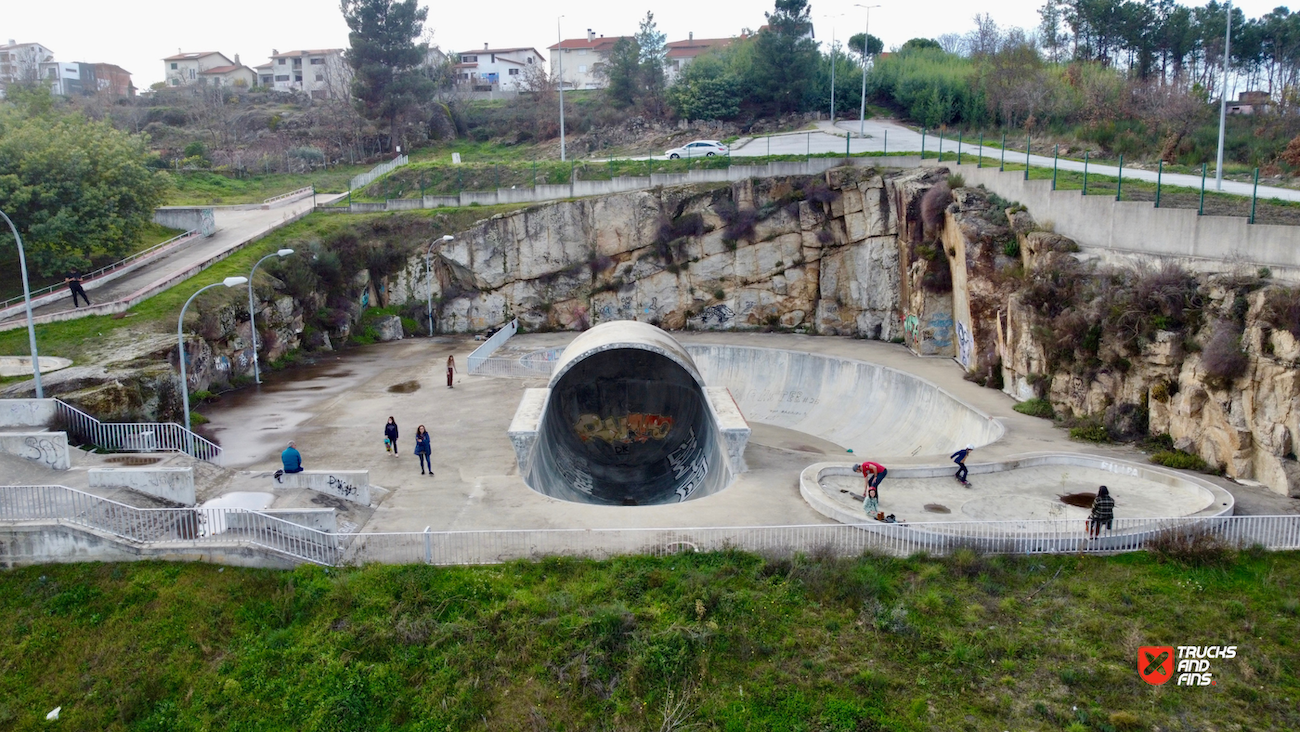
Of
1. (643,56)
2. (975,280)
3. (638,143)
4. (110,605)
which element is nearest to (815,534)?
(110,605)

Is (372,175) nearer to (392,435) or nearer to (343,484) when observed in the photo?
(392,435)

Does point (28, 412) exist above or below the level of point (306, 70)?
below

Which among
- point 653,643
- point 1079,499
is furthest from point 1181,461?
point 653,643

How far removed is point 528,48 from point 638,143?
147 ft

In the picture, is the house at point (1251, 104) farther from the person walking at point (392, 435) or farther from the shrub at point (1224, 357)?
the person walking at point (392, 435)

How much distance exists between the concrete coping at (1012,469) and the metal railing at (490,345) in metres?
15.8

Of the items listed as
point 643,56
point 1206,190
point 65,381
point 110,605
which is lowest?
point 110,605

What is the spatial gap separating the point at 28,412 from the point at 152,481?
5.13m

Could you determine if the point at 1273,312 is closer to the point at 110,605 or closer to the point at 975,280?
the point at 975,280

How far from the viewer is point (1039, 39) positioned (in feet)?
225

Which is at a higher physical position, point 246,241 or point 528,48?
point 528,48

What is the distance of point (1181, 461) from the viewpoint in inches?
749

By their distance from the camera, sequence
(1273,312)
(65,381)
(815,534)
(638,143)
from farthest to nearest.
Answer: (638,143), (65,381), (1273,312), (815,534)

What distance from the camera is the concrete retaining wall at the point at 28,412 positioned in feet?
62.8
